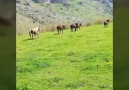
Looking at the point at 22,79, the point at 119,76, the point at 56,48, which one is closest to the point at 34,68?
the point at 22,79

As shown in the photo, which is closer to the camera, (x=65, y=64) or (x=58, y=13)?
(x=65, y=64)

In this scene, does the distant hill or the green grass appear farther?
the distant hill

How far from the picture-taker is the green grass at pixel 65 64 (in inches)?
208

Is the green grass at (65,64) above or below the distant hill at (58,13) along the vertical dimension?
below

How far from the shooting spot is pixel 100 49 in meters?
8.44

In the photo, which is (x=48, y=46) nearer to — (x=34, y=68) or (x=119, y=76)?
(x=34, y=68)

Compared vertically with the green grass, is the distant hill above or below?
above

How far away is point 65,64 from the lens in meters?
6.81

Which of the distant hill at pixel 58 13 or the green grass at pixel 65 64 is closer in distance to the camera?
the green grass at pixel 65 64

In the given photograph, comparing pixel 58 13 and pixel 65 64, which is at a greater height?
pixel 58 13

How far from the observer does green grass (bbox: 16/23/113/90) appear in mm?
5273

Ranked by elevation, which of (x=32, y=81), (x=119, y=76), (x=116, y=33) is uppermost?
(x=116, y=33)

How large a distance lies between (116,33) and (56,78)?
305cm

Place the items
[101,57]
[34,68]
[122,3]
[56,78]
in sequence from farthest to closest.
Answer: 1. [101,57]
2. [34,68]
3. [56,78]
4. [122,3]
